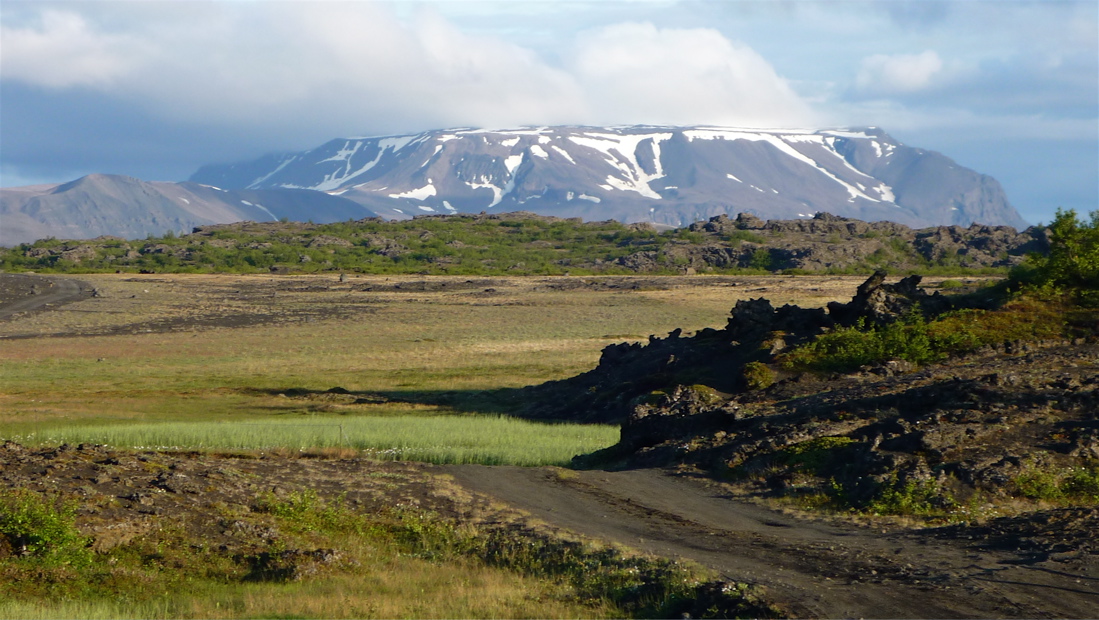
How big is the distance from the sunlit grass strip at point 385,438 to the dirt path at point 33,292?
53546mm

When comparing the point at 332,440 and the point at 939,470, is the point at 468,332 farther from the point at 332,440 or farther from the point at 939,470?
the point at 939,470

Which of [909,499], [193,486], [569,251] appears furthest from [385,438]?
[569,251]

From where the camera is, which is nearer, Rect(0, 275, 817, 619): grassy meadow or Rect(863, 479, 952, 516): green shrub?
Rect(0, 275, 817, 619): grassy meadow

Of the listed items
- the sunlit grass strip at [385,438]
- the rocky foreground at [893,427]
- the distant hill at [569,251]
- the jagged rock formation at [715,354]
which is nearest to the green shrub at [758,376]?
the rocky foreground at [893,427]

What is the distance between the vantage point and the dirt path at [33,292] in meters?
80.7

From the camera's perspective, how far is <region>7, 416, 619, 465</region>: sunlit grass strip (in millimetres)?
22250

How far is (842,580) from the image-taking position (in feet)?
38.1

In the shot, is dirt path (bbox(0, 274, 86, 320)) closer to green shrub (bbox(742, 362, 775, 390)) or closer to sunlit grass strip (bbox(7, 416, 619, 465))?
sunlit grass strip (bbox(7, 416, 619, 465))

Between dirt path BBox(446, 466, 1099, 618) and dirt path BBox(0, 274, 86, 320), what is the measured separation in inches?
2652

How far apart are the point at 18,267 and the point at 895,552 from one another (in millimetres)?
150583

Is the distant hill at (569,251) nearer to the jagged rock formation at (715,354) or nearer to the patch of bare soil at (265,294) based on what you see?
the patch of bare soil at (265,294)

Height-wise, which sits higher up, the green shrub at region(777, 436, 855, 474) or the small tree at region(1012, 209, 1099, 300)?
the small tree at region(1012, 209, 1099, 300)

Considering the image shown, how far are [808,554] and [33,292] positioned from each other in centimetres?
9645

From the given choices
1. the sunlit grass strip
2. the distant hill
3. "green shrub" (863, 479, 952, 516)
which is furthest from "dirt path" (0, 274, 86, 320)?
"green shrub" (863, 479, 952, 516)
